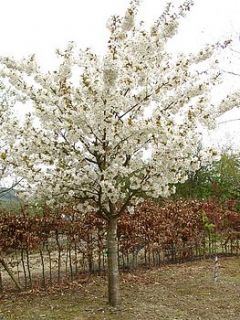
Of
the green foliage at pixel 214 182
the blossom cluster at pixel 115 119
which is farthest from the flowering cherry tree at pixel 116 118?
the green foliage at pixel 214 182

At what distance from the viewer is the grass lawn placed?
7.83 meters

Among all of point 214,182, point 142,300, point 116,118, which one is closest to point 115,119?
point 116,118

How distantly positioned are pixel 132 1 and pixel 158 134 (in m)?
2.08

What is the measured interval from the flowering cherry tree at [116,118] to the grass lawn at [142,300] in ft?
6.00

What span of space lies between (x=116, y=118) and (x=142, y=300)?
345 cm

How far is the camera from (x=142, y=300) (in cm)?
880

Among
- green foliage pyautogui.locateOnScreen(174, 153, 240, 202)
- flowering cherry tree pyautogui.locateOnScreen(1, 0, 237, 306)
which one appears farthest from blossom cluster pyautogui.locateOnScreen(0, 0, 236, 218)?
green foliage pyautogui.locateOnScreen(174, 153, 240, 202)

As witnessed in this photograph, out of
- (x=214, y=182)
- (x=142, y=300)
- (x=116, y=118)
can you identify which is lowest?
(x=142, y=300)

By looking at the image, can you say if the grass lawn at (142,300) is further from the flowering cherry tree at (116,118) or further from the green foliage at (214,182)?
the green foliage at (214,182)

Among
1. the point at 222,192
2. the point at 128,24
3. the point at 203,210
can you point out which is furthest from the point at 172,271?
the point at 222,192

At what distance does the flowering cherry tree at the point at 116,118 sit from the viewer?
24.2 ft

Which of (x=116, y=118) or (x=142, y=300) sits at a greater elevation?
(x=116, y=118)

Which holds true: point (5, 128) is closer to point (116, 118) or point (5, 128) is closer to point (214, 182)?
point (116, 118)

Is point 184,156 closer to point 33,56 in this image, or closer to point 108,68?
point 108,68
